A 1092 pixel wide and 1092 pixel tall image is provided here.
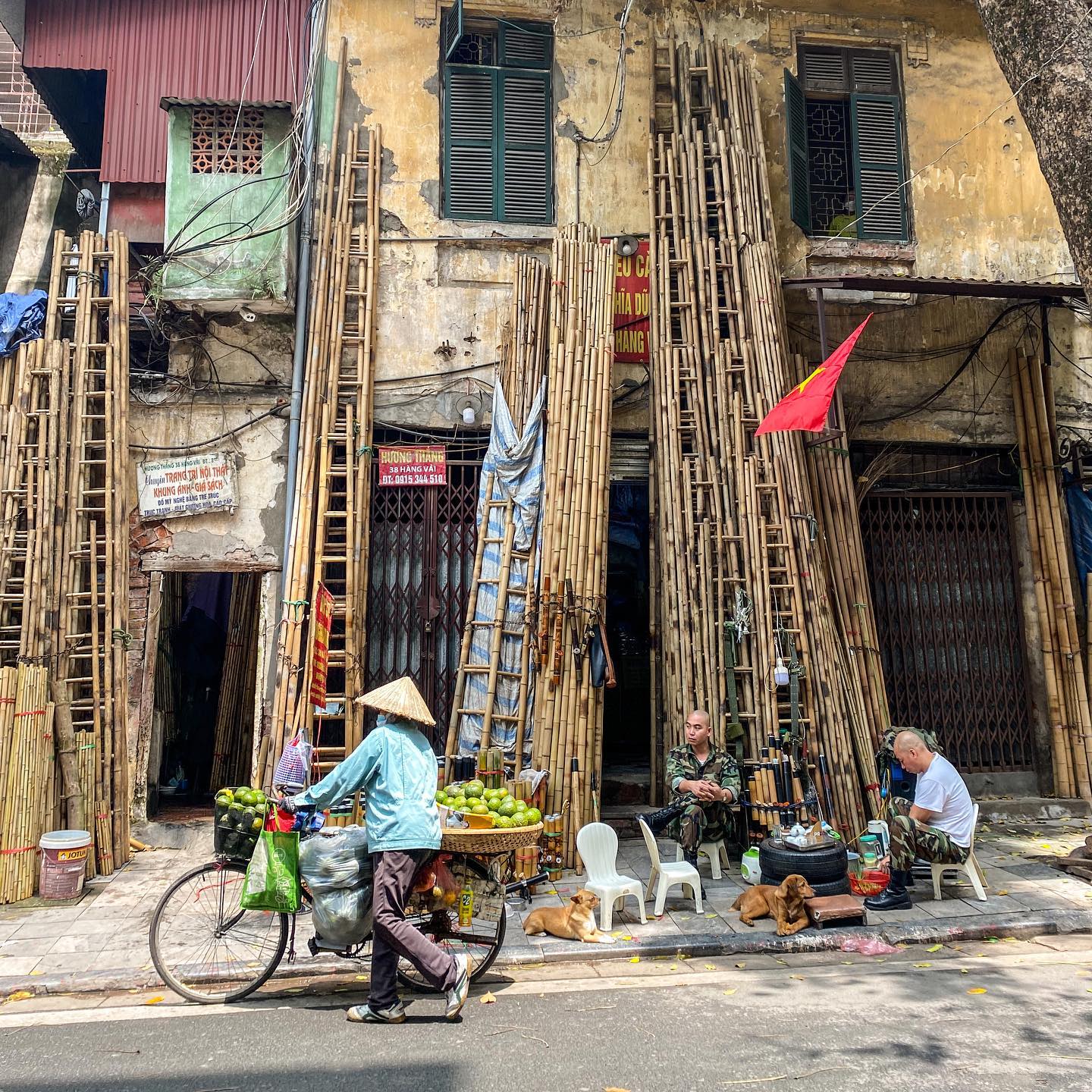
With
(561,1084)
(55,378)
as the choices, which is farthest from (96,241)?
(561,1084)

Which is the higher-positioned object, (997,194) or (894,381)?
(997,194)

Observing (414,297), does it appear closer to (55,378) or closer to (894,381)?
(55,378)

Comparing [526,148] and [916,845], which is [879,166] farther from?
[916,845]

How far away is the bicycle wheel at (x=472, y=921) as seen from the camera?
4996 millimetres

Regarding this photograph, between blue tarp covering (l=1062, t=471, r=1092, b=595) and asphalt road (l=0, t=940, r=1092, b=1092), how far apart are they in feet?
18.0

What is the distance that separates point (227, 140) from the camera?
8.53m

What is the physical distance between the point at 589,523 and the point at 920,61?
6681 mm

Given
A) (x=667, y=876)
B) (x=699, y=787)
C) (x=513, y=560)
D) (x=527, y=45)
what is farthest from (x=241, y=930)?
(x=527, y=45)

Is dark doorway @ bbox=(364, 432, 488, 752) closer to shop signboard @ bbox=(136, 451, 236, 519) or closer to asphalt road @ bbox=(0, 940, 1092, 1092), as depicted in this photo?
shop signboard @ bbox=(136, 451, 236, 519)

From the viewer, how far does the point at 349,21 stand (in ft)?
29.9

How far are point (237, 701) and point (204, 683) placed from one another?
737mm

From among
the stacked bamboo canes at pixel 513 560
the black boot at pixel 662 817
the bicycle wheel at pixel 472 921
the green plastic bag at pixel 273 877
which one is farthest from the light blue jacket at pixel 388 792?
the stacked bamboo canes at pixel 513 560

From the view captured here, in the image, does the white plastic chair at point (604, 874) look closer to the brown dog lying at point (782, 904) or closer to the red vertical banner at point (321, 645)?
the brown dog lying at point (782, 904)

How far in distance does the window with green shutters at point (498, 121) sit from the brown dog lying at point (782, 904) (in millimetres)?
A: 6616
